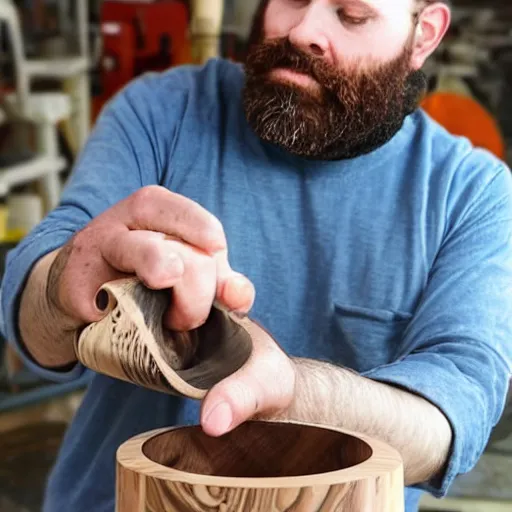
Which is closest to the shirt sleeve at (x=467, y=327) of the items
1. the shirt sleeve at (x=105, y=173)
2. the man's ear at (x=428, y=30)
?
the man's ear at (x=428, y=30)

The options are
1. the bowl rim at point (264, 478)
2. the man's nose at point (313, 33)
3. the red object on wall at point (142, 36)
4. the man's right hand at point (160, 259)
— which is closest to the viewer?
the bowl rim at point (264, 478)

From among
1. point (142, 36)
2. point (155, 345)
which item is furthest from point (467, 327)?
point (142, 36)

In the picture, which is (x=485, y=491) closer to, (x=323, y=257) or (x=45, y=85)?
(x=323, y=257)

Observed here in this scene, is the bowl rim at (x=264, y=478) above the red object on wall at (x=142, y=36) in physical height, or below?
above

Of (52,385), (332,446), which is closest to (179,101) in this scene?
(332,446)

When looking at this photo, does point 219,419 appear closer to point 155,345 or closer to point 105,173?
point 155,345

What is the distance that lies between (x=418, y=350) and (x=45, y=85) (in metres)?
1.85

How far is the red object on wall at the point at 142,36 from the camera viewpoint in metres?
1.92

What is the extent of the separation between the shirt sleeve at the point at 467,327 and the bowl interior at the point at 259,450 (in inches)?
5.4

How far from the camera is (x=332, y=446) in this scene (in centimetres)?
44

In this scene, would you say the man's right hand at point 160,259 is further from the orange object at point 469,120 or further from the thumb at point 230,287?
the orange object at point 469,120

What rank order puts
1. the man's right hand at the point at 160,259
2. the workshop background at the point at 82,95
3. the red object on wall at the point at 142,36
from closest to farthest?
the man's right hand at the point at 160,259, the workshop background at the point at 82,95, the red object on wall at the point at 142,36

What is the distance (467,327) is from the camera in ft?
2.20

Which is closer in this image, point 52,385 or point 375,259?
point 375,259
